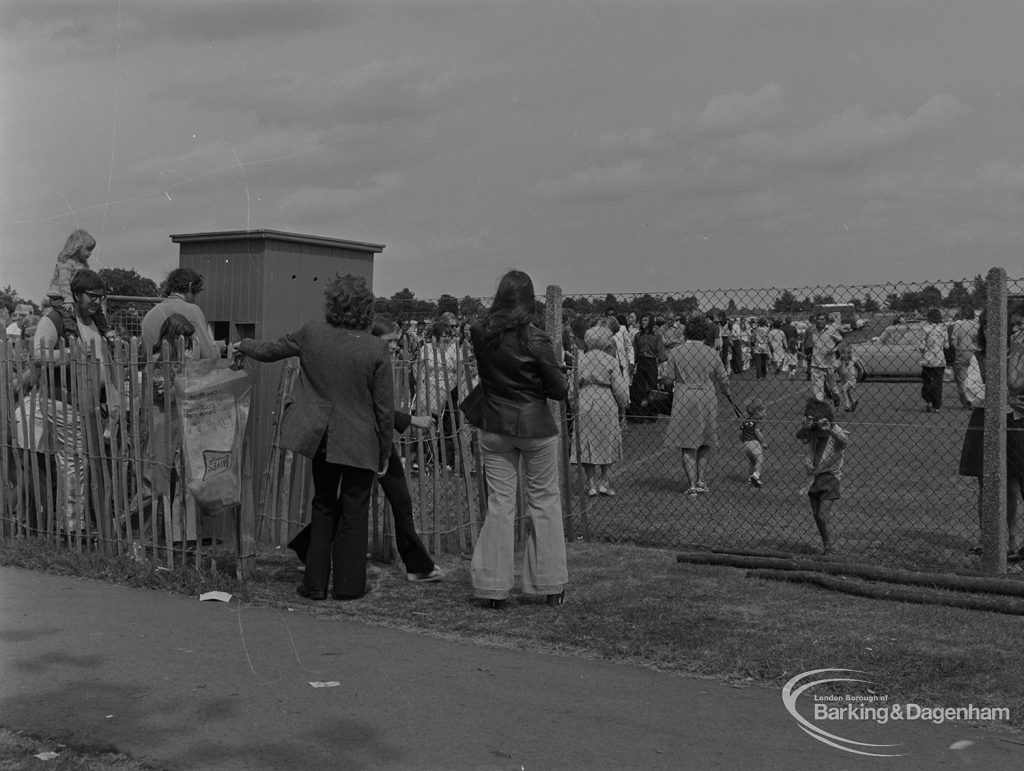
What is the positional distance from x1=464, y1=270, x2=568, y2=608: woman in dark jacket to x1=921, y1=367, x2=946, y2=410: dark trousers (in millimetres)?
7311

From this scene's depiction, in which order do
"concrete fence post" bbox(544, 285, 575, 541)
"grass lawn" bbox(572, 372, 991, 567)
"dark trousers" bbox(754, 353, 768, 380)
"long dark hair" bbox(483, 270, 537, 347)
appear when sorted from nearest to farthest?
"long dark hair" bbox(483, 270, 537, 347) → "concrete fence post" bbox(544, 285, 575, 541) → "grass lawn" bbox(572, 372, 991, 567) → "dark trousers" bbox(754, 353, 768, 380)

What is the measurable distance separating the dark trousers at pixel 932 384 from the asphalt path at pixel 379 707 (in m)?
8.46

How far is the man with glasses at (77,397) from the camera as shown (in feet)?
24.2

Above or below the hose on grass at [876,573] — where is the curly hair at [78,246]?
above

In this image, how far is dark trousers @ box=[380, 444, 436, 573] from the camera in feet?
22.9

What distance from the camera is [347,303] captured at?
21.3 feet

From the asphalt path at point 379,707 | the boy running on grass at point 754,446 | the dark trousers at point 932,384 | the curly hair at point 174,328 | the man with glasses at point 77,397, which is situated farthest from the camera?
the dark trousers at point 932,384

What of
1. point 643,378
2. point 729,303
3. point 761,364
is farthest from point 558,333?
point 643,378

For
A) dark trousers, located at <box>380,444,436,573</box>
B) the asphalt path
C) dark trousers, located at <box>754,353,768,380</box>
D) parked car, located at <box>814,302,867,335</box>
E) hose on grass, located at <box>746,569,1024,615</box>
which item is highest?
parked car, located at <box>814,302,867,335</box>

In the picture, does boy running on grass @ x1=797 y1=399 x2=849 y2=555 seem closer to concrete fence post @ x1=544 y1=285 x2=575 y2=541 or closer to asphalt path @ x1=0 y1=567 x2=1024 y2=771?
concrete fence post @ x1=544 y1=285 x2=575 y2=541

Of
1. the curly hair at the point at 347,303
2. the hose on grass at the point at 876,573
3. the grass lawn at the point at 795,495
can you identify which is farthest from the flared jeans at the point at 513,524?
the grass lawn at the point at 795,495

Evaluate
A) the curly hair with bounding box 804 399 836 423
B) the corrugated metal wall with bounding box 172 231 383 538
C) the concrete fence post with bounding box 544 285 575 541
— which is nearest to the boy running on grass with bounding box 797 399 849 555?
the curly hair with bounding box 804 399 836 423

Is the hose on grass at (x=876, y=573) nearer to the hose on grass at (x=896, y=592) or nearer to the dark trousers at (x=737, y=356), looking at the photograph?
the hose on grass at (x=896, y=592)

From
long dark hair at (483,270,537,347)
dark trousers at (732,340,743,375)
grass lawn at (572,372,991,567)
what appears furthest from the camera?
dark trousers at (732,340,743,375)
